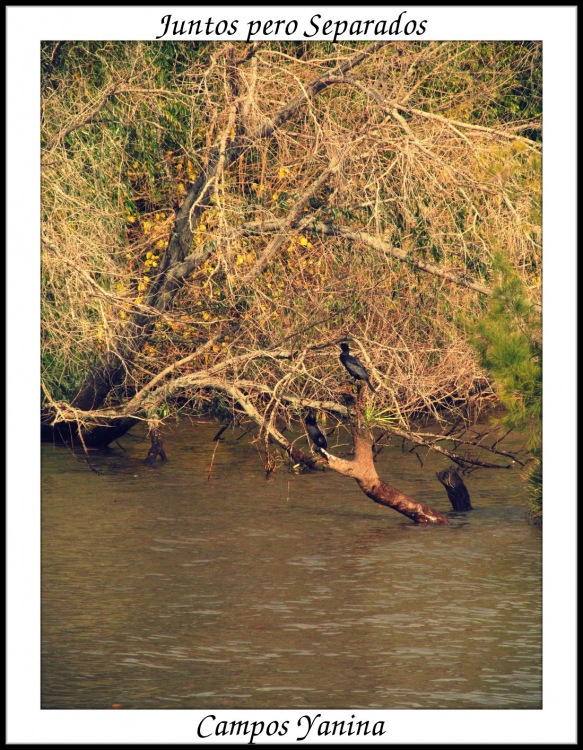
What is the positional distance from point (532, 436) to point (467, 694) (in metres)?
4.21

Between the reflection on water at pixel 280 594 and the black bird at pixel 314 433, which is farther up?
the black bird at pixel 314 433

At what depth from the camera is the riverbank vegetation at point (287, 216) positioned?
660 inches

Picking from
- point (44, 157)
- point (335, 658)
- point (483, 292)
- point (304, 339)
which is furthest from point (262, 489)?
point (335, 658)

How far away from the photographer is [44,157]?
17031 mm

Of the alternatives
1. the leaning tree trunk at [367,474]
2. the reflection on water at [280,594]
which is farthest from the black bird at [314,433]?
the reflection on water at [280,594]

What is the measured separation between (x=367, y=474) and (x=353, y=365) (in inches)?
54.1

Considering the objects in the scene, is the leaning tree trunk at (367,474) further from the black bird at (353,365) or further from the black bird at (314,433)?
the black bird at (353,365)

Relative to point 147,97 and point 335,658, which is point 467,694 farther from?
point 147,97

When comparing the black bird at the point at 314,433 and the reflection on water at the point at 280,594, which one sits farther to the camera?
the black bird at the point at 314,433

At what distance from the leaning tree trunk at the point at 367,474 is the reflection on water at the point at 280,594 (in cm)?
24

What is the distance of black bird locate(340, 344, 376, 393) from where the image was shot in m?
15.9

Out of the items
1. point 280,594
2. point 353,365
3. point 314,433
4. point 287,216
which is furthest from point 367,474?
point 287,216

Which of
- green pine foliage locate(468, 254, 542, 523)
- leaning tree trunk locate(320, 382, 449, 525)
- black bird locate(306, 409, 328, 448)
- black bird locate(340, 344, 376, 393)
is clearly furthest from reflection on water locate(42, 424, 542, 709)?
black bird locate(340, 344, 376, 393)

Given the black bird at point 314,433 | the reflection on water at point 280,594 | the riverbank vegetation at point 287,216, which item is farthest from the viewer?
the riverbank vegetation at point 287,216
